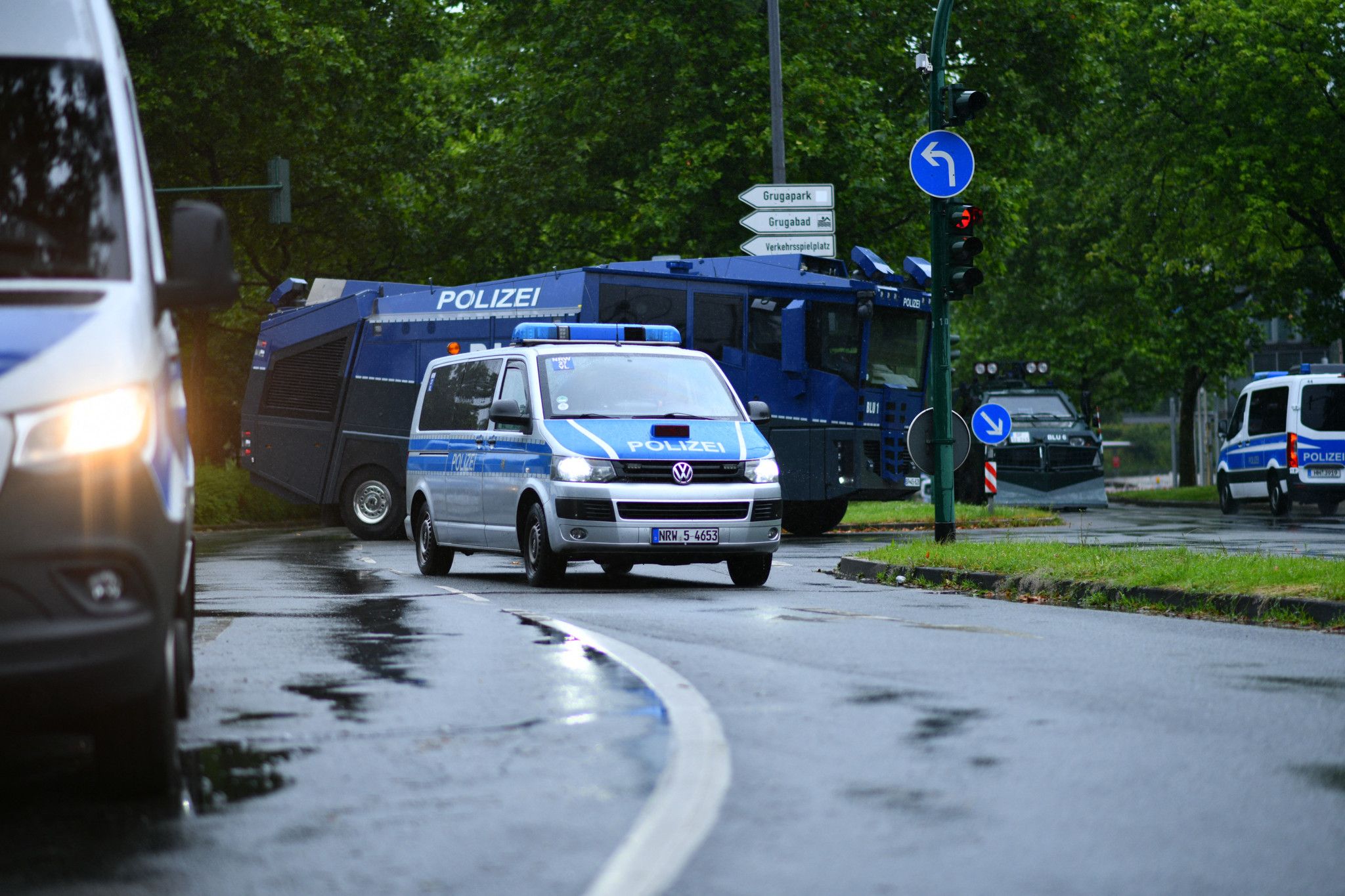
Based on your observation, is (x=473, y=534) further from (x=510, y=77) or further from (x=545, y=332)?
(x=510, y=77)

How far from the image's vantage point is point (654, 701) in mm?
7426

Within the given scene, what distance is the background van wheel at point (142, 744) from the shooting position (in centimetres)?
541

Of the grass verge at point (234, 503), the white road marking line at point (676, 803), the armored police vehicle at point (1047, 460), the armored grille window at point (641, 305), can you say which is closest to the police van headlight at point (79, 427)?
the white road marking line at point (676, 803)

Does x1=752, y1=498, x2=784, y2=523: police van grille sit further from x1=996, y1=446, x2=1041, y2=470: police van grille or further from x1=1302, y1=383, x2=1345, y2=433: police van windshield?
x1=996, y1=446, x2=1041, y2=470: police van grille

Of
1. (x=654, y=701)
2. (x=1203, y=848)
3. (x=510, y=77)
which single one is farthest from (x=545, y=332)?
(x=510, y=77)

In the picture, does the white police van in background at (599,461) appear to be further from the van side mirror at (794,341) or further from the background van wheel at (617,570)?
the van side mirror at (794,341)

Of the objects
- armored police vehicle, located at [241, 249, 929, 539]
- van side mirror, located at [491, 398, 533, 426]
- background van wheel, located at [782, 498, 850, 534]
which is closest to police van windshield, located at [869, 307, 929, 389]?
armored police vehicle, located at [241, 249, 929, 539]

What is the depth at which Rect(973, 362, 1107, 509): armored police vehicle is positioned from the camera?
3338 cm

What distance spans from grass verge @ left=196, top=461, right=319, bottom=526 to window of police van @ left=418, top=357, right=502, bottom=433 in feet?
52.0

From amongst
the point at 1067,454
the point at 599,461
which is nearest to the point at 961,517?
the point at 1067,454

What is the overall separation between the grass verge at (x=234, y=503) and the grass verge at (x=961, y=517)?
34.7ft

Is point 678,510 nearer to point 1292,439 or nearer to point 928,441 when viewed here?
point 928,441

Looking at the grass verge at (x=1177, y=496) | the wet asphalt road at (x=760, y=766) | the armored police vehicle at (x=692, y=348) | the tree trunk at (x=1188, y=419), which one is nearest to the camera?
the wet asphalt road at (x=760, y=766)

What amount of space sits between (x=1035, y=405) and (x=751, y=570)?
68.7 ft
